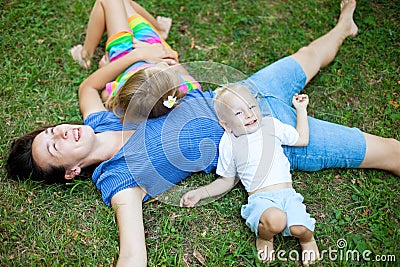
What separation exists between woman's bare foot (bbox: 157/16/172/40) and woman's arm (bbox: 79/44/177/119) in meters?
0.45

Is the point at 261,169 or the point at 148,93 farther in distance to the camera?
the point at 148,93

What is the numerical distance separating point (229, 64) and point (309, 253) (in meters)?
1.58

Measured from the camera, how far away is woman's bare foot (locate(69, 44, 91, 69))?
341 centimetres

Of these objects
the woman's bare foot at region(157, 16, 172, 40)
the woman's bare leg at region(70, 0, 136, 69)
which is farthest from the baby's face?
the woman's bare foot at region(157, 16, 172, 40)

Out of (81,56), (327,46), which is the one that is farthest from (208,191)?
(81,56)

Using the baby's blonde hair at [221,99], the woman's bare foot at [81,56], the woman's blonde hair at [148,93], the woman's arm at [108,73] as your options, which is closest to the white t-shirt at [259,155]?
the baby's blonde hair at [221,99]

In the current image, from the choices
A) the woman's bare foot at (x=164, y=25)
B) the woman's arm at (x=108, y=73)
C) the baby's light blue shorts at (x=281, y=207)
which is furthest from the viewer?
the woman's bare foot at (x=164, y=25)

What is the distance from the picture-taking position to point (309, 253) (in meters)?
2.39

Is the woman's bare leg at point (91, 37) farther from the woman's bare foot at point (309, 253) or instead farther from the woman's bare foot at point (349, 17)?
the woman's bare foot at point (309, 253)

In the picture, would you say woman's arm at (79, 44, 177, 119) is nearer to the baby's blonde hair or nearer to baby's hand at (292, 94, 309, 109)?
the baby's blonde hair

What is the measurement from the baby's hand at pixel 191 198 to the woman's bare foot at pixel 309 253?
2.20 feet

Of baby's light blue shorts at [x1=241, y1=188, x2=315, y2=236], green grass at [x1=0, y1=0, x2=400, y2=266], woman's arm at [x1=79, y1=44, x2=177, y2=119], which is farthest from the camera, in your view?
woman's arm at [x1=79, y1=44, x2=177, y2=119]

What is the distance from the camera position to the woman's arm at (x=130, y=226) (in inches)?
92.6

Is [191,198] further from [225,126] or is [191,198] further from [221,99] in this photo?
[221,99]
